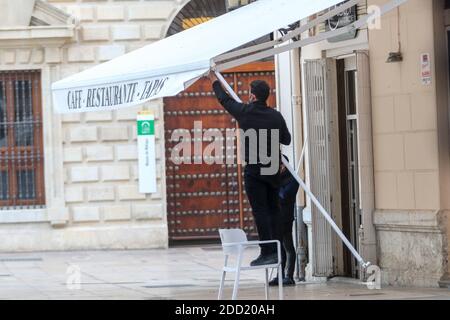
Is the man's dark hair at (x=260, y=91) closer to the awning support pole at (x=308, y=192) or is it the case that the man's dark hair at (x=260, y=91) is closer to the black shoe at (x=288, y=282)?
the awning support pole at (x=308, y=192)

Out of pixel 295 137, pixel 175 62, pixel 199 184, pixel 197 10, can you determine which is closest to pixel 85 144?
pixel 199 184

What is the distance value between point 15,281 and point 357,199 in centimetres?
460

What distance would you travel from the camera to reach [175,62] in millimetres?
11211

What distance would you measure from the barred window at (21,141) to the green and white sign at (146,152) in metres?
1.71

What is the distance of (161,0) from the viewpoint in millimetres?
21922

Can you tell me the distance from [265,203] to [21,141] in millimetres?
10228

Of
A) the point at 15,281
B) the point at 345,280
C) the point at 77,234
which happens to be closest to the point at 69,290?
the point at 15,281

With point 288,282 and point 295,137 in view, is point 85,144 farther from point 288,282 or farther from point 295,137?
point 288,282

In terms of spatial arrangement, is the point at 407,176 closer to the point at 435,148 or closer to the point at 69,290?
the point at 435,148

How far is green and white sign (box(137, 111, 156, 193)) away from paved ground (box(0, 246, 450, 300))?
1212mm

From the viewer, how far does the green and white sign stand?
71.0 feet

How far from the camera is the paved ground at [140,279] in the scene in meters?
12.9

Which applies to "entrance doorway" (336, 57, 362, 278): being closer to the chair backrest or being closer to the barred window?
the chair backrest

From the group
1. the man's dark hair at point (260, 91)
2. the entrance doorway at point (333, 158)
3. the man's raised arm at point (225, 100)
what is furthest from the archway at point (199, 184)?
the man's raised arm at point (225, 100)
